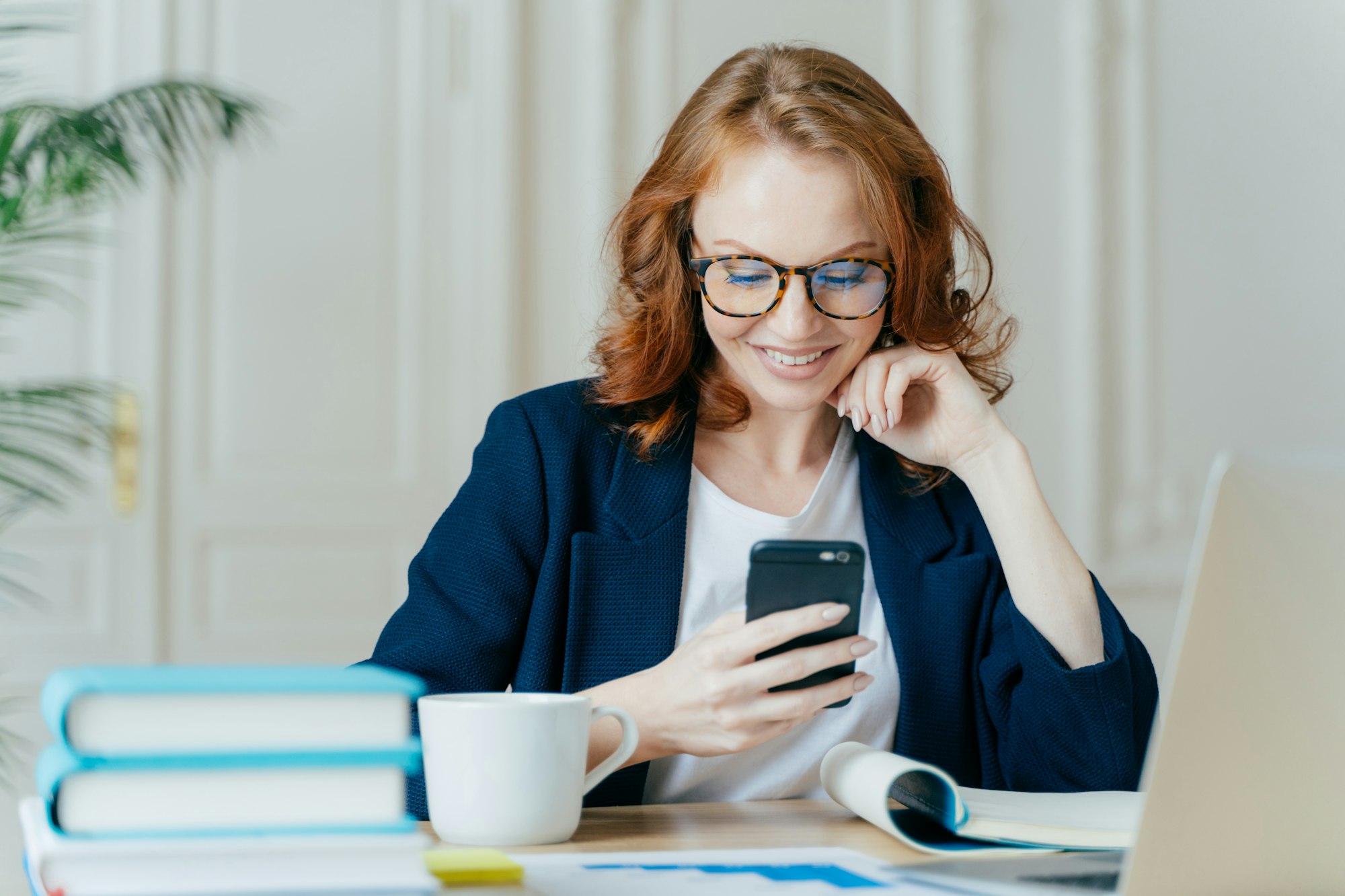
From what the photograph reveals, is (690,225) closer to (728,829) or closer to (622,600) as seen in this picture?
(622,600)

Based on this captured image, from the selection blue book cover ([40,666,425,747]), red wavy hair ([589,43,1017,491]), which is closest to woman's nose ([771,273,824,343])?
red wavy hair ([589,43,1017,491])

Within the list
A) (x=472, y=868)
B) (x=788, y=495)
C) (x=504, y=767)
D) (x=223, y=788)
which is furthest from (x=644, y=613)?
(x=223, y=788)

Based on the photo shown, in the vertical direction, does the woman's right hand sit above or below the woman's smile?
below

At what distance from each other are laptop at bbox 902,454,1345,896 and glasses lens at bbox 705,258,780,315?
2.33 ft

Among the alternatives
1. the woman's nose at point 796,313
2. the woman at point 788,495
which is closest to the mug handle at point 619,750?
the woman at point 788,495

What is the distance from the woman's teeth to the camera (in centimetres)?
128

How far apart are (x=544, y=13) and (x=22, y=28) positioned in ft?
4.35

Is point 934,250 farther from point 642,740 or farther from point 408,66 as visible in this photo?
point 408,66

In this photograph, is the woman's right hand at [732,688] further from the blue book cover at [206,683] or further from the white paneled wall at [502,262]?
the white paneled wall at [502,262]

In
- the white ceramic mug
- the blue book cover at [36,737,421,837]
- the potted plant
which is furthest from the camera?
the potted plant

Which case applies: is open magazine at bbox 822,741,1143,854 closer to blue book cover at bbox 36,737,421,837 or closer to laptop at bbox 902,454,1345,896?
laptop at bbox 902,454,1345,896

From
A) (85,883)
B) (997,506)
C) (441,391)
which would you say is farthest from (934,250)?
(441,391)

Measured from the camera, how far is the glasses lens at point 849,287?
4.01 ft

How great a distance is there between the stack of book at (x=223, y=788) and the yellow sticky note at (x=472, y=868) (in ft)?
0.42
